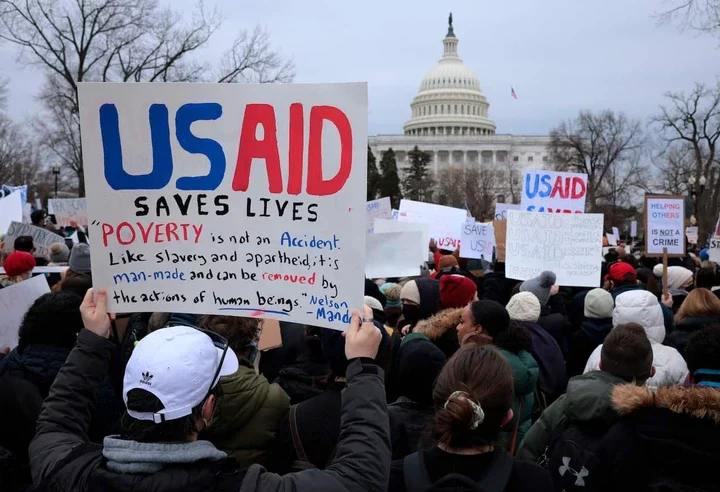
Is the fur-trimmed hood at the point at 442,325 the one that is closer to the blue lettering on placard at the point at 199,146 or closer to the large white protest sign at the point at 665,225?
the blue lettering on placard at the point at 199,146

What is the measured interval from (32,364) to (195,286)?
1.08m

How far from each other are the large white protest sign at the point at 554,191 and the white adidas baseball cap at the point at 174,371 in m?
7.22

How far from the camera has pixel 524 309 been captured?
14.2ft

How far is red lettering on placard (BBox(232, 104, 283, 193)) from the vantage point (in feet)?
8.18

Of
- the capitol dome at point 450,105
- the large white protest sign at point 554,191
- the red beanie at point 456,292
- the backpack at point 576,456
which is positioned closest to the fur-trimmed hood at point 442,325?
the red beanie at point 456,292

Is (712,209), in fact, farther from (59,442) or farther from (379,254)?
(59,442)

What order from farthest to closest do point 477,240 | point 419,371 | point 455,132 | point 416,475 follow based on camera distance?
point 455,132 → point 477,240 → point 419,371 → point 416,475

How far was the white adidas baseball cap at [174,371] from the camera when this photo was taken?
5.71 feet

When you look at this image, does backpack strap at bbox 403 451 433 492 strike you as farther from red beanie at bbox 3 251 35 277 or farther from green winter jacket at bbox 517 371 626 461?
red beanie at bbox 3 251 35 277

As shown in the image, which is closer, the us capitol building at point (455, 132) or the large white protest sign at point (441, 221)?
the large white protest sign at point (441, 221)

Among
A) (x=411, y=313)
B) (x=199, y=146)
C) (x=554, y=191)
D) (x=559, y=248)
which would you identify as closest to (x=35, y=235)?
(x=411, y=313)

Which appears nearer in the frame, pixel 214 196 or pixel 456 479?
pixel 456 479

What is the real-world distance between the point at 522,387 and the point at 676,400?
106cm

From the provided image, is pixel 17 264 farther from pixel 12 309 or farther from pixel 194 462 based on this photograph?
pixel 194 462
